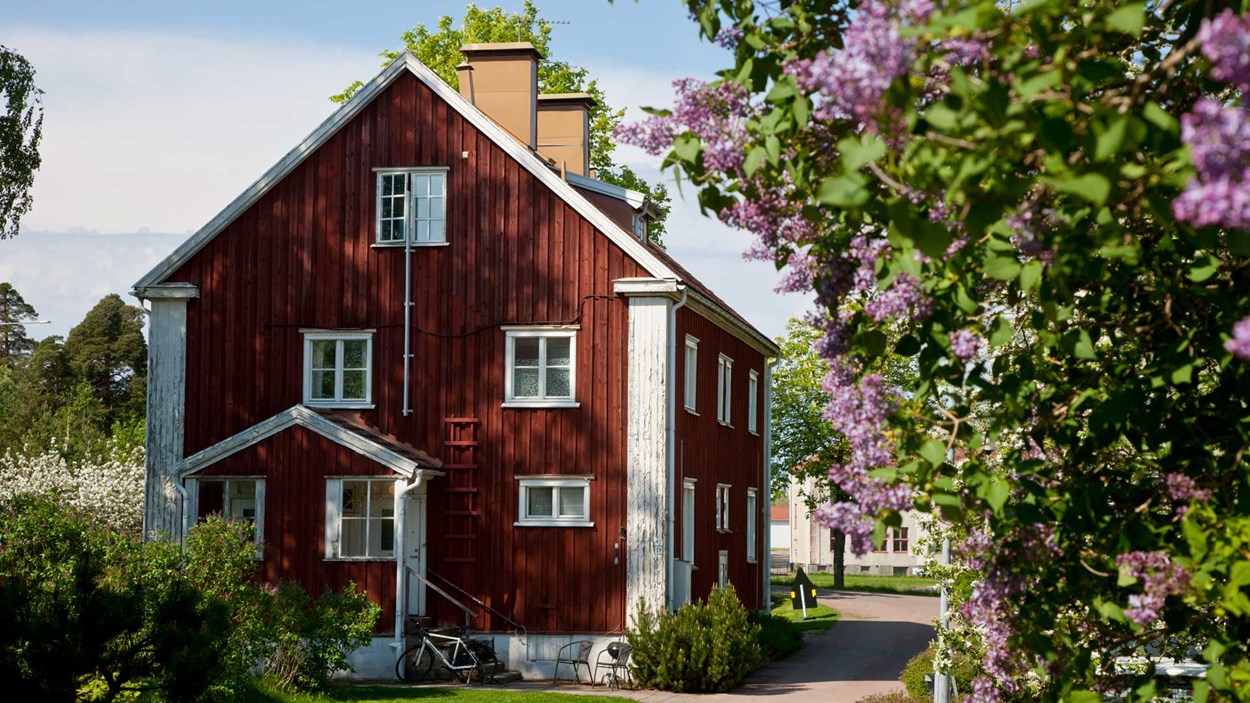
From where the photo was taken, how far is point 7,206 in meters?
30.1

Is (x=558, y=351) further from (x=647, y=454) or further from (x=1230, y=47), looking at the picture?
(x=1230, y=47)

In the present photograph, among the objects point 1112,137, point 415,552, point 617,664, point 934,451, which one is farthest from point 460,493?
point 1112,137

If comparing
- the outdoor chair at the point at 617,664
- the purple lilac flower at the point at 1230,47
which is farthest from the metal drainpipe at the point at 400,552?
the purple lilac flower at the point at 1230,47

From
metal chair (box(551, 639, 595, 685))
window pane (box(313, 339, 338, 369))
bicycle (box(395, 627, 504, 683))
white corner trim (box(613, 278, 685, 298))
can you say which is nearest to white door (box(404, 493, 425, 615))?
bicycle (box(395, 627, 504, 683))

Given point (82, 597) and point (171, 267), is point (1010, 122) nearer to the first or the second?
point (82, 597)

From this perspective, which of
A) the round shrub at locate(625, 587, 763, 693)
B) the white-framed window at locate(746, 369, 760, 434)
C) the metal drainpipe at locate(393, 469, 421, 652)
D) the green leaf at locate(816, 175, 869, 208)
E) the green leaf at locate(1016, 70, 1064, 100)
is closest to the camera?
the green leaf at locate(1016, 70, 1064, 100)

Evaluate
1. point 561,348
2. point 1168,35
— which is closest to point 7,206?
point 561,348

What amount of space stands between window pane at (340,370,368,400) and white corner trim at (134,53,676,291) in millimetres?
3496

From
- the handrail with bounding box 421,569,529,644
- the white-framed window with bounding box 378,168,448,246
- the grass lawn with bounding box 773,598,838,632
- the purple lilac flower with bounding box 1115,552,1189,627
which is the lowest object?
the grass lawn with bounding box 773,598,838,632

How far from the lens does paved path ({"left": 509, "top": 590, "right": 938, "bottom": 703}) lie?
22.4 meters

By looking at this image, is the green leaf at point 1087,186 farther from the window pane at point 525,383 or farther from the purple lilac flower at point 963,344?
the window pane at point 525,383

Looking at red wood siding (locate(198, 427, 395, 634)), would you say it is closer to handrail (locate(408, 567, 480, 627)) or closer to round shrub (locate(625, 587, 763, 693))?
handrail (locate(408, 567, 480, 627))

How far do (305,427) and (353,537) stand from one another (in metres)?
1.96

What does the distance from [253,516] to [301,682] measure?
18.7 ft
